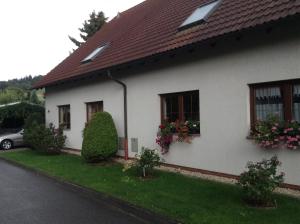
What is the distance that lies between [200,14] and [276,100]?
14.0ft

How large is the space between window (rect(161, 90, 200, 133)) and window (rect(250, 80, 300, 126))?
212 centimetres

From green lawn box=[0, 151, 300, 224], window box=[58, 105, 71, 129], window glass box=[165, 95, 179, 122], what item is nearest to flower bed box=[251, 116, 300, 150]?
green lawn box=[0, 151, 300, 224]

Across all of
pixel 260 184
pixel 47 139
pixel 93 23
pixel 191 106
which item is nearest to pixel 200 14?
pixel 191 106

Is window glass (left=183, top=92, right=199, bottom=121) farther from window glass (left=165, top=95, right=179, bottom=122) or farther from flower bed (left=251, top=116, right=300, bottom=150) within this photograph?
flower bed (left=251, top=116, right=300, bottom=150)

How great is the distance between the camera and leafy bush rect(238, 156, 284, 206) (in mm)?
7320

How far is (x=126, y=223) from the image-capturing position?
7188mm

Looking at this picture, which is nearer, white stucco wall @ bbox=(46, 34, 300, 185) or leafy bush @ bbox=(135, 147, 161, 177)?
white stucco wall @ bbox=(46, 34, 300, 185)

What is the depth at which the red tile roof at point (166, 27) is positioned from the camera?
9383mm

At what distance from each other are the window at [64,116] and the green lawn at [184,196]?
720 cm

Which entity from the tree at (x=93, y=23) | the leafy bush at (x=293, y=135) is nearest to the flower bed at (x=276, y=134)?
the leafy bush at (x=293, y=135)

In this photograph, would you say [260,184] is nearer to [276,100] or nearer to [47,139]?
[276,100]

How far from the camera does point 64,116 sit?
20.8 meters

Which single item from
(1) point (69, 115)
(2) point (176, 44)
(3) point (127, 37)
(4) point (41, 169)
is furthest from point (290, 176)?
(1) point (69, 115)

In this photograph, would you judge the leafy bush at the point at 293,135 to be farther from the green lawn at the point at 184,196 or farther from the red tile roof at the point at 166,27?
the red tile roof at the point at 166,27
